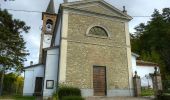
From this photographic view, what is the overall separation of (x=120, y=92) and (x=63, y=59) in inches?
237

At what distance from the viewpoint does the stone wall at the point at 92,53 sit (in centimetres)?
1691

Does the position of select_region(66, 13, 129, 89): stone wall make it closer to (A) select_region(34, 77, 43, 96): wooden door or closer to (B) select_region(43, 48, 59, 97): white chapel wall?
(B) select_region(43, 48, 59, 97): white chapel wall

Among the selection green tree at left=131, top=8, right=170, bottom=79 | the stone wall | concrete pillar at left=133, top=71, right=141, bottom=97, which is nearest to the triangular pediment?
the stone wall

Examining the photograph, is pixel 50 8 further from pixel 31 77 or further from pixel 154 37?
pixel 154 37

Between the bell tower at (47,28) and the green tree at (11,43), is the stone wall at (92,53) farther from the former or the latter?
the bell tower at (47,28)

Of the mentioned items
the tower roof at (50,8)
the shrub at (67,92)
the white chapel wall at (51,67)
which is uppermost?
the tower roof at (50,8)

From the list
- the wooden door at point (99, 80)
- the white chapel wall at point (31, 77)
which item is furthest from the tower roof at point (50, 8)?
the wooden door at point (99, 80)

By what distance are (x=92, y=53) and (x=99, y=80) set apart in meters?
2.54

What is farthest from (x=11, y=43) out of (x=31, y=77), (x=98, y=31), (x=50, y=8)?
(x=50, y=8)

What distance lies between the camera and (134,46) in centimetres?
4241

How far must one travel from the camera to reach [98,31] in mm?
19219

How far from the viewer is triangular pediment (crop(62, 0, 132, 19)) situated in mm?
19141

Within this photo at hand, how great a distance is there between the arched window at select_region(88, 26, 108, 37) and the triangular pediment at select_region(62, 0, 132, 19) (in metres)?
1.65

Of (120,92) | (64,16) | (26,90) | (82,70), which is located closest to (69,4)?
(64,16)
